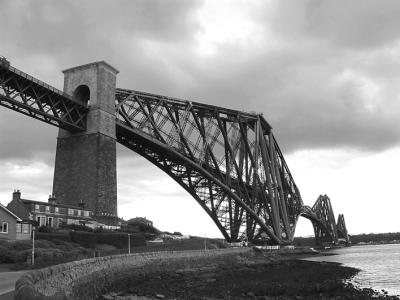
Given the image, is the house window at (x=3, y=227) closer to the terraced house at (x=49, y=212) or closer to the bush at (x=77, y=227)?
the terraced house at (x=49, y=212)

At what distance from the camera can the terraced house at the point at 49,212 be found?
60469 mm

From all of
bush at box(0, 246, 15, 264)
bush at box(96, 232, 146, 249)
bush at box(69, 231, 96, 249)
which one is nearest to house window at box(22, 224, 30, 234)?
bush at box(69, 231, 96, 249)

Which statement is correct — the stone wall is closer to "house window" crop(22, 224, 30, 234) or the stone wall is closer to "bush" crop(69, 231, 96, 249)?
"bush" crop(69, 231, 96, 249)

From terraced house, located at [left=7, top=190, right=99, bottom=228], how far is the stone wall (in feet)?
Answer: 51.1

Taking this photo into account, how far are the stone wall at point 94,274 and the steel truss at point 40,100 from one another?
80.4 ft

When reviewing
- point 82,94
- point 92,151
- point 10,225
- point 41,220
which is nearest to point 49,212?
point 41,220

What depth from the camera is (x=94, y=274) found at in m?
29.6

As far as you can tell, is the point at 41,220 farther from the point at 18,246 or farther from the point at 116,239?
the point at 18,246

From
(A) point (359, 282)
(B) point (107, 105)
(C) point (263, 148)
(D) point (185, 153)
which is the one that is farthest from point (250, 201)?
(A) point (359, 282)

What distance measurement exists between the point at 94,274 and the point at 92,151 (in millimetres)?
34760

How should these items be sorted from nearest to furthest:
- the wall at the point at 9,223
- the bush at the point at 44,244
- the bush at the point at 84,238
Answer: the bush at the point at 44,244
the wall at the point at 9,223
the bush at the point at 84,238

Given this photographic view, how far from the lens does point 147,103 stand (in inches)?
2911

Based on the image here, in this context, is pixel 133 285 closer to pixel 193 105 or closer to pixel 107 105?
pixel 107 105

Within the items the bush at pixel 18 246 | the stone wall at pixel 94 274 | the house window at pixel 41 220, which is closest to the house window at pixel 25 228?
the house window at pixel 41 220
